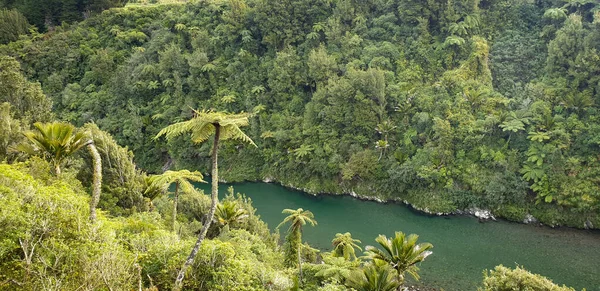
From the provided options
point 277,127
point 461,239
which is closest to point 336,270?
point 461,239

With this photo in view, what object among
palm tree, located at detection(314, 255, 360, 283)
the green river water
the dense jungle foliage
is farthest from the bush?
the dense jungle foliage

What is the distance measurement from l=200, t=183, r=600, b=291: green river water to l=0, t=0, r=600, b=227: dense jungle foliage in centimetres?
124

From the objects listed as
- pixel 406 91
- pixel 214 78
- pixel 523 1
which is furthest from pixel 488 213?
pixel 214 78

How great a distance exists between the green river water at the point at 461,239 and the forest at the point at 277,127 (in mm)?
1112

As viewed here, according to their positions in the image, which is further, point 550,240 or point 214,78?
point 214,78

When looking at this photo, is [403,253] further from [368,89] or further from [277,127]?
[277,127]

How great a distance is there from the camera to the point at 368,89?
31.1m

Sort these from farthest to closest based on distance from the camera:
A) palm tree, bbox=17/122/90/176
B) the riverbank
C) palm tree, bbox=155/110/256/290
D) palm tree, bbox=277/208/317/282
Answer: the riverbank
palm tree, bbox=277/208/317/282
palm tree, bbox=17/122/90/176
palm tree, bbox=155/110/256/290

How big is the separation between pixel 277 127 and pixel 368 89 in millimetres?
9800

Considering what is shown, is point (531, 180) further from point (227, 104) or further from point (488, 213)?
point (227, 104)

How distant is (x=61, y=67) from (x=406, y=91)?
41.1 meters

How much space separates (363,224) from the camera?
26.5m

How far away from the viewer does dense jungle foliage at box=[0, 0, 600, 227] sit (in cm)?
2559

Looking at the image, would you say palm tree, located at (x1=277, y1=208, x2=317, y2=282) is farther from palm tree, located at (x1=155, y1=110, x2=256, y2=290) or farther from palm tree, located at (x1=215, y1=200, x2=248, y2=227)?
palm tree, located at (x1=155, y1=110, x2=256, y2=290)
